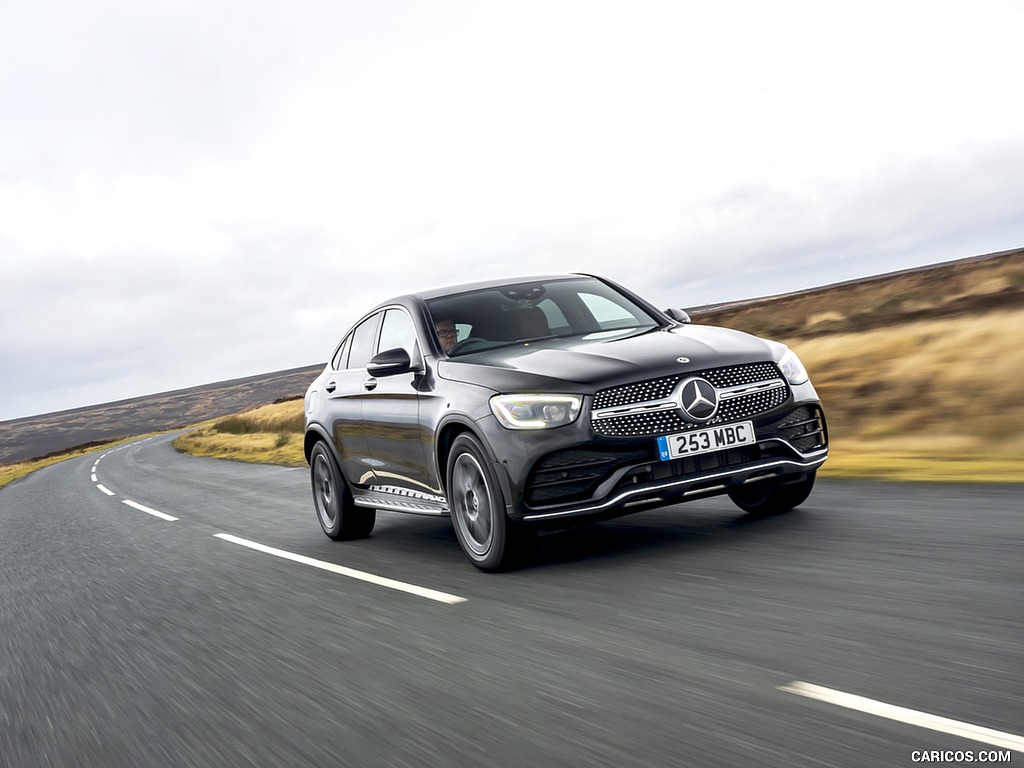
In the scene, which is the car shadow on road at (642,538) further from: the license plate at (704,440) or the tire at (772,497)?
the license plate at (704,440)

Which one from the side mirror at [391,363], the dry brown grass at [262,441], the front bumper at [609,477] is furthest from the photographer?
the dry brown grass at [262,441]

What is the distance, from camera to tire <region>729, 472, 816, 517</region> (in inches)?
267

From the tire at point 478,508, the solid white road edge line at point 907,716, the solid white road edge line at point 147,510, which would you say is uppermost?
the tire at point 478,508

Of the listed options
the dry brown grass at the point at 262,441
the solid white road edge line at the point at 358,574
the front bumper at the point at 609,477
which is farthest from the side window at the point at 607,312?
the dry brown grass at the point at 262,441

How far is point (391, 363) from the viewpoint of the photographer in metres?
6.78

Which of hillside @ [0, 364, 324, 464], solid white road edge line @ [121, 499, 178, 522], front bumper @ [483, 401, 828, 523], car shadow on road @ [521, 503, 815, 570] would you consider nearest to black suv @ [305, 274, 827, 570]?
front bumper @ [483, 401, 828, 523]

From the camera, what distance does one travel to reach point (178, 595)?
6996 millimetres

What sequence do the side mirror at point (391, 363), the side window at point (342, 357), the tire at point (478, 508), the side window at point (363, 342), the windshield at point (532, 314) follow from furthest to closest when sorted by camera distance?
the side window at point (342, 357), the side window at point (363, 342), the windshield at point (532, 314), the side mirror at point (391, 363), the tire at point (478, 508)

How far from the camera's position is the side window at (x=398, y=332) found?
7.18 metres

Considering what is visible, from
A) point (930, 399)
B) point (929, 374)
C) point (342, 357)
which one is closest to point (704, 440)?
point (342, 357)

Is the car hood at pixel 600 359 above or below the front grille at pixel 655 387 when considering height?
above

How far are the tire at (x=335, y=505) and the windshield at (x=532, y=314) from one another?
6.63 ft

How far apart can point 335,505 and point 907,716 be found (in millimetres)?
6158

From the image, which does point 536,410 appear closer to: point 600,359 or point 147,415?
point 600,359
